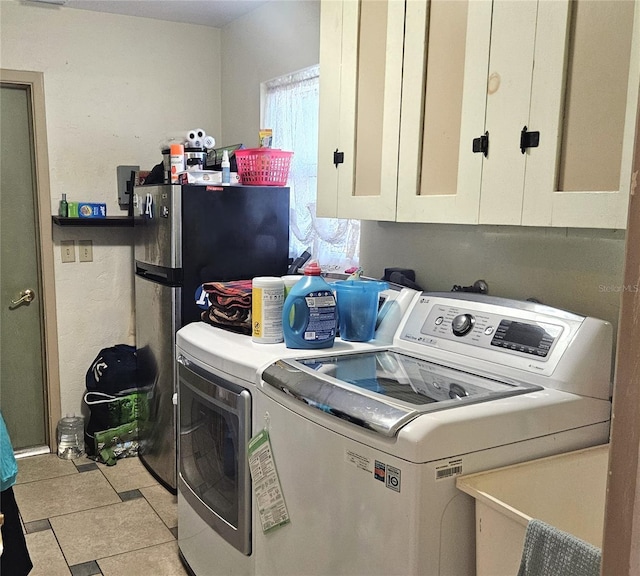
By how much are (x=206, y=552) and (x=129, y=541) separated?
2.13 feet

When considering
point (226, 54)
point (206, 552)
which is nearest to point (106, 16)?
point (226, 54)

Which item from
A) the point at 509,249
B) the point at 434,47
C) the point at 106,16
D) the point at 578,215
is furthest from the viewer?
the point at 106,16

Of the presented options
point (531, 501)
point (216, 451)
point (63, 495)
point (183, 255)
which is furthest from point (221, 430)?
point (63, 495)

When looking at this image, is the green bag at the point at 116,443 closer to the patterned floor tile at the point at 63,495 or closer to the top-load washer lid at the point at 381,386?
the patterned floor tile at the point at 63,495

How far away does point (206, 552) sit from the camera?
209 centimetres

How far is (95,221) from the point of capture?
3.37m

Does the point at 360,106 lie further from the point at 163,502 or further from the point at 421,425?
the point at 163,502

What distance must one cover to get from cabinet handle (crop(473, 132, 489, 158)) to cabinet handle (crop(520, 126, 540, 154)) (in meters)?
0.11

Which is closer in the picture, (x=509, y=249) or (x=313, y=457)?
(x=313, y=457)

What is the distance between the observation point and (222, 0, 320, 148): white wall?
9.55 feet

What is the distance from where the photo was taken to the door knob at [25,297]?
3412 mm

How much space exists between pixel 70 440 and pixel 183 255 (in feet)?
4.56

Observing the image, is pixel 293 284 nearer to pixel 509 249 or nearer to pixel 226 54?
pixel 509 249

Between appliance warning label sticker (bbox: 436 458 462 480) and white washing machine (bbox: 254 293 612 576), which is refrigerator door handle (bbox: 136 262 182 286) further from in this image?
appliance warning label sticker (bbox: 436 458 462 480)
